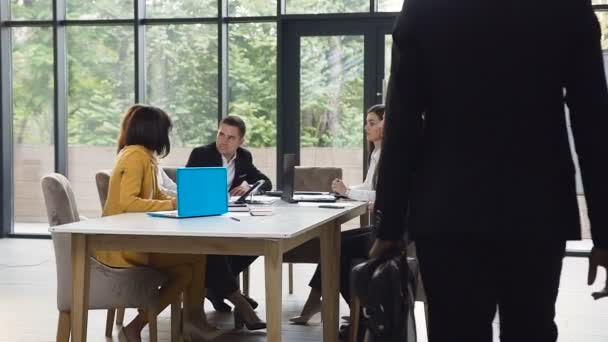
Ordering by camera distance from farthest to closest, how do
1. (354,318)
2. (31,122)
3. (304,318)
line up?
(31,122) → (304,318) → (354,318)

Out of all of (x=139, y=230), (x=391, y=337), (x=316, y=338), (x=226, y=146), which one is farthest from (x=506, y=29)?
(x=226, y=146)

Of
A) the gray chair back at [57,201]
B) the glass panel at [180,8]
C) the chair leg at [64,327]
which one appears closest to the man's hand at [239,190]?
the gray chair back at [57,201]

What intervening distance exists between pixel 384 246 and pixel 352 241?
2583 mm

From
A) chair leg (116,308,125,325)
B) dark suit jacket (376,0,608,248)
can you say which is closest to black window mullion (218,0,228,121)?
chair leg (116,308,125,325)

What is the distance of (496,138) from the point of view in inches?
60.4

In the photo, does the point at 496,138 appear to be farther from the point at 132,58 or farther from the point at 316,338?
the point at 132,58

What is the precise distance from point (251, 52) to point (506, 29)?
22.1ft

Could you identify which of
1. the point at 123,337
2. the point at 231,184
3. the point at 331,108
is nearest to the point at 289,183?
the point at 231,184

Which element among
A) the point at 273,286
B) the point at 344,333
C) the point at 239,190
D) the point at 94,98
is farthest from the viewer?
the point at 94,98

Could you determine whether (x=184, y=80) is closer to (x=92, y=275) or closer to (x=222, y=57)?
(x=222, y=57)

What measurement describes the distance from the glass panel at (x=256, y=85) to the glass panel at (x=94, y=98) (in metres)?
1.13

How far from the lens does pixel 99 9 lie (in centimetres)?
841

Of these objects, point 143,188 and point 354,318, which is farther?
point 354,318

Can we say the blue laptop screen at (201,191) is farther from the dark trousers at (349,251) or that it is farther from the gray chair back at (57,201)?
the dark trousers at (349,251)
